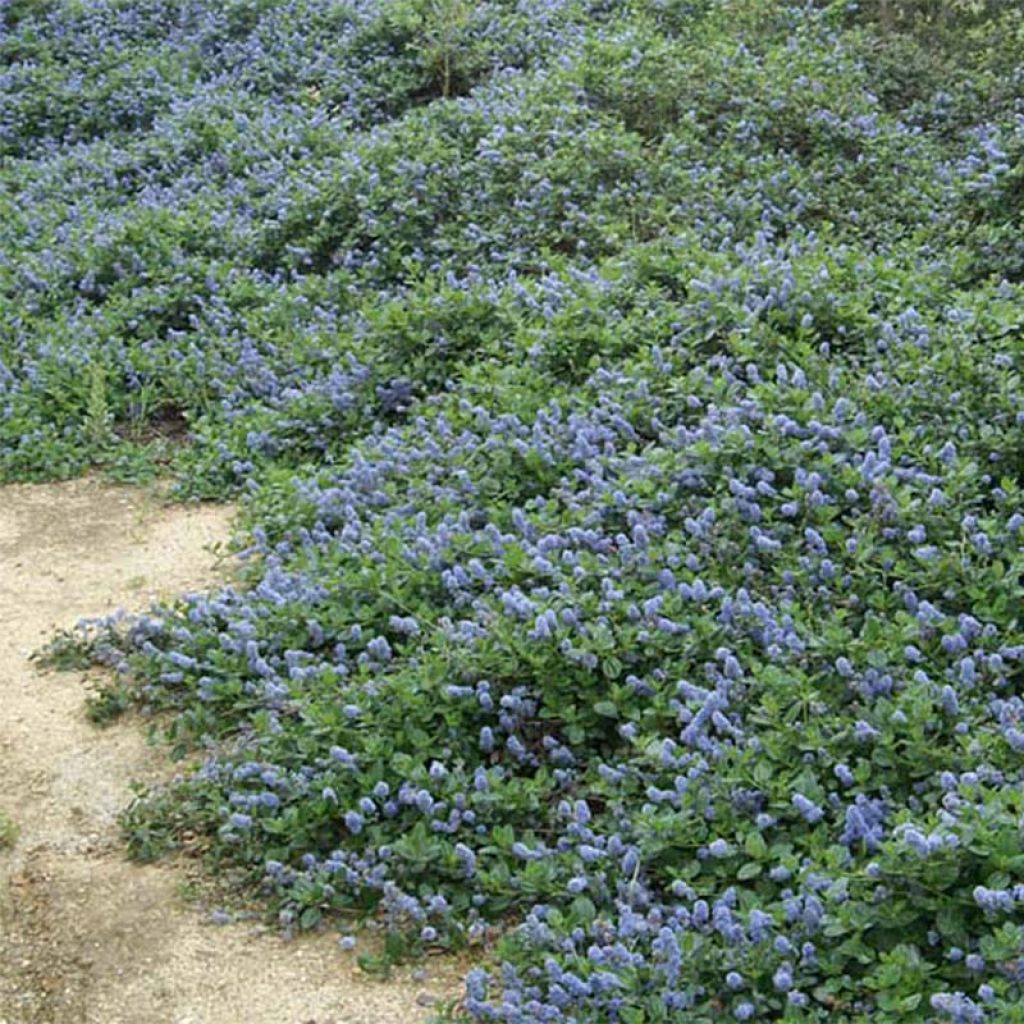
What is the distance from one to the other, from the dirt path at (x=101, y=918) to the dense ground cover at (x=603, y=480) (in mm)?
141

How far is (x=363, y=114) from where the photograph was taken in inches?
376

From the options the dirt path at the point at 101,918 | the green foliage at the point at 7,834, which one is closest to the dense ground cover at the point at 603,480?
the dirt path at the point at 101,918

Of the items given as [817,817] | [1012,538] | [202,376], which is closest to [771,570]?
[1012,538]

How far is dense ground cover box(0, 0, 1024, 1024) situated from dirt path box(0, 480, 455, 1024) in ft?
0.46

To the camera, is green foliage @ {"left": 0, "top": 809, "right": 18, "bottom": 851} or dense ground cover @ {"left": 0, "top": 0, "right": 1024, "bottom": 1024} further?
green foliage @ {"left": 0, "top": 809, "right": 18, "bottom": 851}

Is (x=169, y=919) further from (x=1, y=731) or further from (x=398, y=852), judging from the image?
(x=1, y=731)

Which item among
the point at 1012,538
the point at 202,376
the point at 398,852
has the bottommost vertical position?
the point at 202,376

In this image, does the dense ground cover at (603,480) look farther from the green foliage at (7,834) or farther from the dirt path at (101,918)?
the green foliage at (7,834)

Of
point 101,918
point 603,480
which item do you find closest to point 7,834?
point 101,918

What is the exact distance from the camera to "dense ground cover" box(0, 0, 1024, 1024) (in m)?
3.56

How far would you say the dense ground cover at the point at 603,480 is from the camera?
3.56m

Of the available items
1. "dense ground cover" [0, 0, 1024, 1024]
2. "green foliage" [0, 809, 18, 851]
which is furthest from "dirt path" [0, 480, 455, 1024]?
"dense ground cover" [0, 0, 1024, 1024]

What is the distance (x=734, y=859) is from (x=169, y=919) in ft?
4.40

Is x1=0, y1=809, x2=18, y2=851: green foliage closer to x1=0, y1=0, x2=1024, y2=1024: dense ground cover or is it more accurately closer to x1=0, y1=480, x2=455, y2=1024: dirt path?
x1=0, y1=480, x2=455, y2=1024: dirt path
